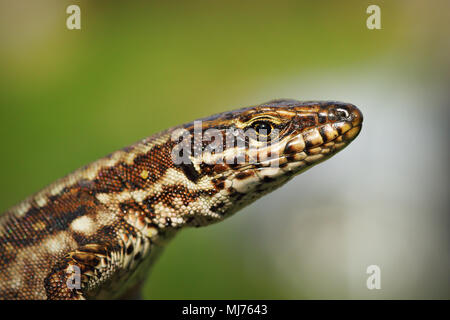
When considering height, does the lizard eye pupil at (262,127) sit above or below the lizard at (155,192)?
above

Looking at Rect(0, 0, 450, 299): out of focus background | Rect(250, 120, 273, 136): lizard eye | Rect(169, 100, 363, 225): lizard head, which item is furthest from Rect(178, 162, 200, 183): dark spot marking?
Rect(0, 0, 450, 299): out of focus background

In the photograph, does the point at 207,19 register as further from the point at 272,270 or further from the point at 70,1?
the point at 272,270

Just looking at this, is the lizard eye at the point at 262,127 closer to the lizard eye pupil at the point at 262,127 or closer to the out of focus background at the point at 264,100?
the lizard eye pupil at the point at 262,127

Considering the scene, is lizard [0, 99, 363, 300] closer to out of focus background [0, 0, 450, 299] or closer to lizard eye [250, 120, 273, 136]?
lizard eye [250, 120, 273, 136]

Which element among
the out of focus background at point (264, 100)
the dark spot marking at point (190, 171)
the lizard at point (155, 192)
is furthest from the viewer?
the out of focus background at point (264, 100)

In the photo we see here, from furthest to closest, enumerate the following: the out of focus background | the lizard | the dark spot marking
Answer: the out of focus background
the dark spot marking
the lizard

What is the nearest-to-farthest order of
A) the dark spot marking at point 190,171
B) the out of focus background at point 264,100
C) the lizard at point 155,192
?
1. the lizard at point 155,192
2. the dark spot marking at point 190,171
3. the out of focus background at point 264,100

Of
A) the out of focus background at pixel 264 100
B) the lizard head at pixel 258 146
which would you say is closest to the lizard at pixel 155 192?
the lizard head at pixel 258 146

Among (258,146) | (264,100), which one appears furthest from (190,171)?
(264,100)
